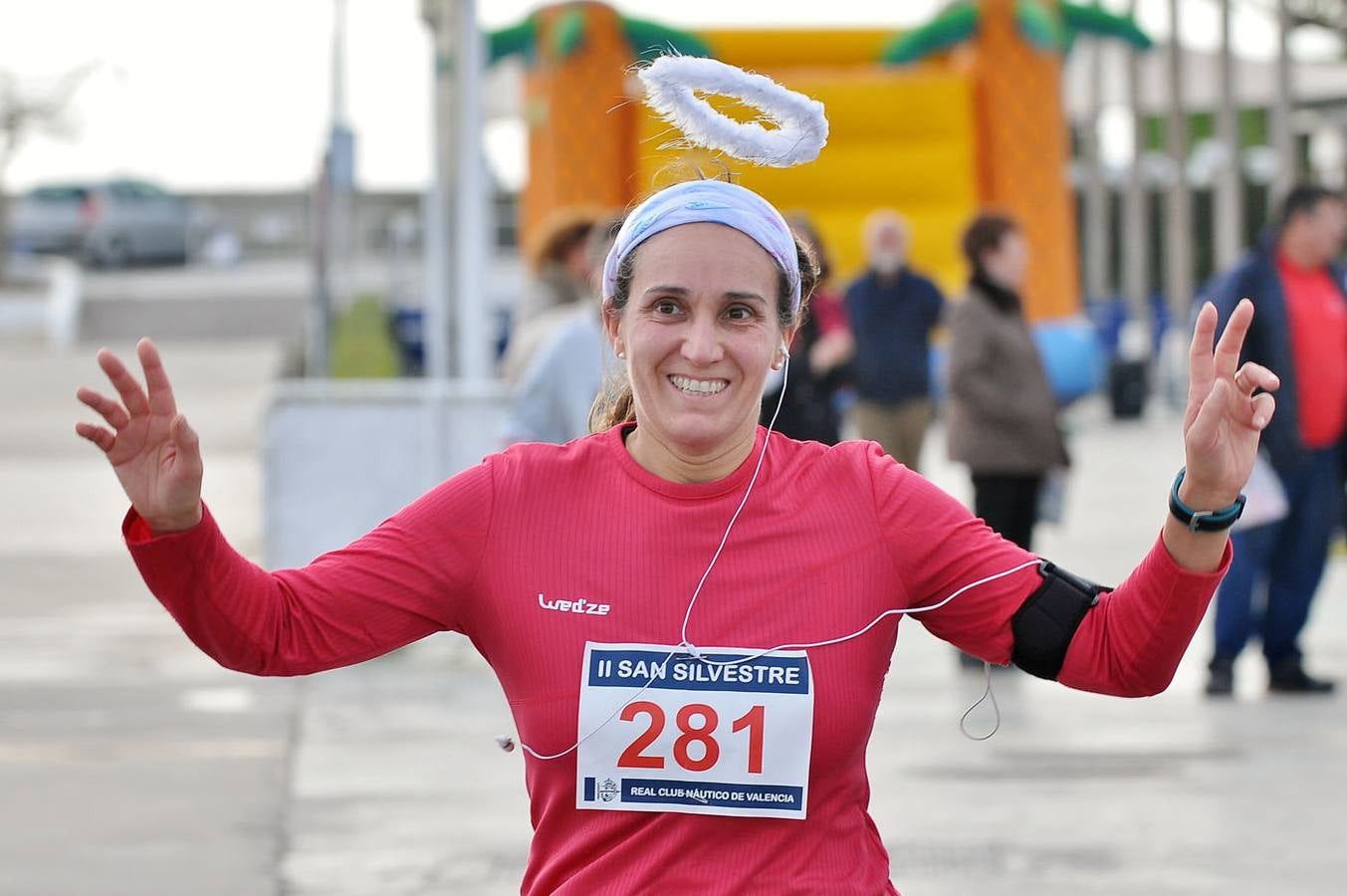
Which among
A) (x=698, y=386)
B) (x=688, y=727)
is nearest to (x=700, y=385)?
(x=698, y=386)

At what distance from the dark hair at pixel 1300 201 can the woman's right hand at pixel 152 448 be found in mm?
6098

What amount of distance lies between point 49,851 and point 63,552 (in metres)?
7.18

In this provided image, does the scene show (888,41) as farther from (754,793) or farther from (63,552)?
(754,793)

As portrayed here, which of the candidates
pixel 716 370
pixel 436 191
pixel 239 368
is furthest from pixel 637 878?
pixel 239 368

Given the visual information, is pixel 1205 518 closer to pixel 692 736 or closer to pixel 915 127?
pixel 692 736

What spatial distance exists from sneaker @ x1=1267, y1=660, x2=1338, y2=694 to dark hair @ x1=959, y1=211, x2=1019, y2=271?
75.3 inches

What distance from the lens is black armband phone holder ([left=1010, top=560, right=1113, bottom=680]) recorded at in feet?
9.22

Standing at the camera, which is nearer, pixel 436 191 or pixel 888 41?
pixel 436 191

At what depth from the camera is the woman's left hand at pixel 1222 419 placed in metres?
2.67

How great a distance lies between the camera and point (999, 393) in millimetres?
8688

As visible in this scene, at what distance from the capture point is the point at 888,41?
65.3ft

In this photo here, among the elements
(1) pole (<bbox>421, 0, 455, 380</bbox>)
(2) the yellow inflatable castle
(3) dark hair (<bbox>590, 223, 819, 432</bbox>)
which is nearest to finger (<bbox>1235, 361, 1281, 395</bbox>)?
(3) dark hair (<bbox>590, 223, 819, 432</bbox>)

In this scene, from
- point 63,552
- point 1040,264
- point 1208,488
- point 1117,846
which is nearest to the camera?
point 1208,488

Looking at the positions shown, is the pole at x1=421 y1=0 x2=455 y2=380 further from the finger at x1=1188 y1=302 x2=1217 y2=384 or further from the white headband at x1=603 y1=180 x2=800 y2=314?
the finger at x1=1188 y1=302 x2=1217 y2=384
